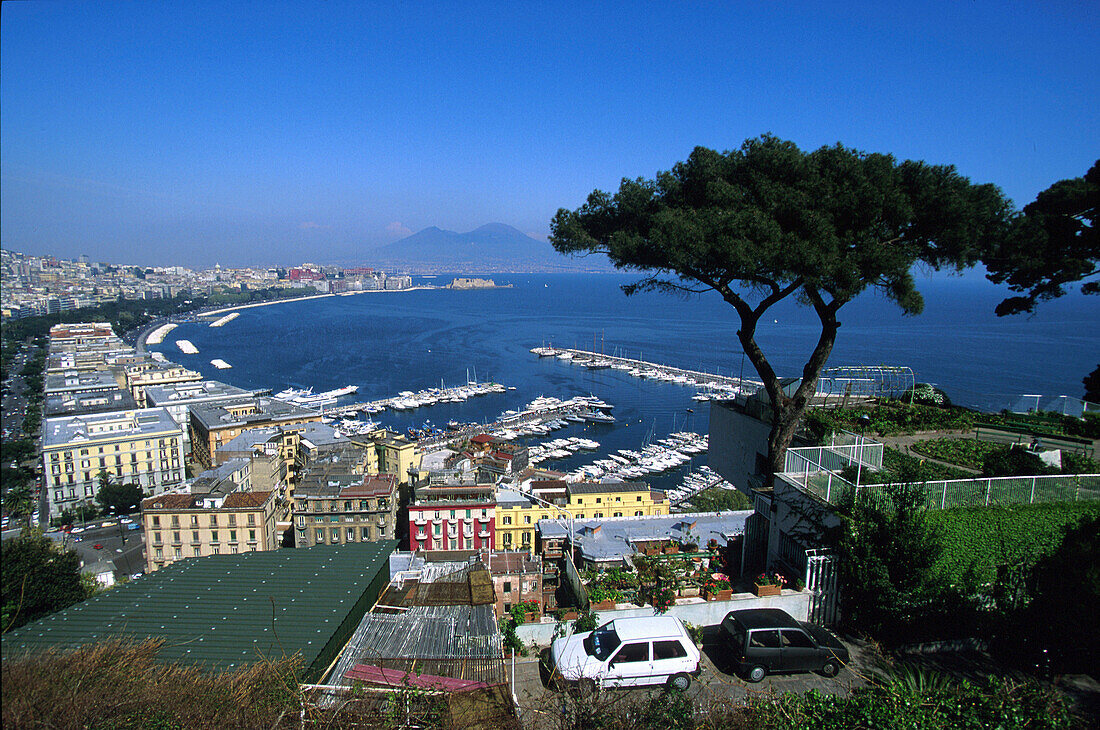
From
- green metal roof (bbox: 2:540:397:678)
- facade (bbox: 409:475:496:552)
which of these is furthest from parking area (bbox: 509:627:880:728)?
facade (bbox: 409:475:496:552)

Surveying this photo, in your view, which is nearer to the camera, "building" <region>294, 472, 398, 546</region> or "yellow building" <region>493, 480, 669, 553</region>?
"building" <region>294, 472, 398, 546</region>

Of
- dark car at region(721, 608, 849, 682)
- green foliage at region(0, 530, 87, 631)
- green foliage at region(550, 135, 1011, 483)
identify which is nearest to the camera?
green foliage at region(0, 530, 87, 631)

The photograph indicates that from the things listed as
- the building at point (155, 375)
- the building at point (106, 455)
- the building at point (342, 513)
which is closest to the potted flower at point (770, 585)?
the building at point (342, 513)

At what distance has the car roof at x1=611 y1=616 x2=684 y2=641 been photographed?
9.86 feet

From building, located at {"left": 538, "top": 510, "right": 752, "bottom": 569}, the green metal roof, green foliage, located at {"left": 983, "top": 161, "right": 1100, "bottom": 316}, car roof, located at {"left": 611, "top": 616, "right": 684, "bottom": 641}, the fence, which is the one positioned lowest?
building, located at {"left": 538, "top": 510, "right": 752, "bottom": 569}

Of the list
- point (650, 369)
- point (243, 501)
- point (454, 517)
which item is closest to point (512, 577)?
point (454, 517)

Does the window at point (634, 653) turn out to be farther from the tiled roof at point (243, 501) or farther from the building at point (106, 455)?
the building at point (106, 455)

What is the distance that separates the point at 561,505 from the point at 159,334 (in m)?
69.6

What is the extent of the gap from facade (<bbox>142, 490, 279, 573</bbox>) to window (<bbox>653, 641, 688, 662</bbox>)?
38.4 ft

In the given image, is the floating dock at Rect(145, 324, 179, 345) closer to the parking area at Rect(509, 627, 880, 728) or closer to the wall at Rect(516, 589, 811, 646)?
the wall at Rect(516, 589, 811, 646)

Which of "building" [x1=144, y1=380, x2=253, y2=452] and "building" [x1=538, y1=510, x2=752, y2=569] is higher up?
"building" [x1=538, y1=510, x2=752, y2=569]

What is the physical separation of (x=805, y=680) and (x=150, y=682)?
3.11 m

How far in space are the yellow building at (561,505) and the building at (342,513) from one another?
8.27ft

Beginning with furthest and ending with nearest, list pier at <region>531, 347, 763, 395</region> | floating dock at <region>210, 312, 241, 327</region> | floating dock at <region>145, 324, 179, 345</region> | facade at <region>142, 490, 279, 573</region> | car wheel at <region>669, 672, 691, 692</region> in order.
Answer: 1. floating dock at <region>210, 312, 241, 327</region>
2. floating dock at <region>145, 324, 179, 345</region>
3. pier at <region>531, 347, 763, 395</region>
4. facade at <region>142, 490, 279, 573</region>
5. car wheel at <region>669, 672, 691, 692</region>
